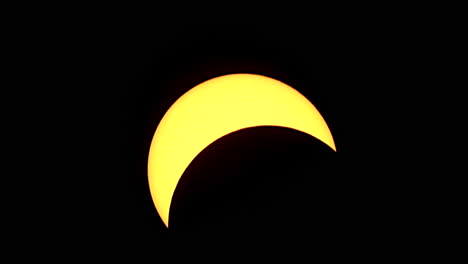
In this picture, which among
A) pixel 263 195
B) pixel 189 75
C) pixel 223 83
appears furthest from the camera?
pixel 263 195

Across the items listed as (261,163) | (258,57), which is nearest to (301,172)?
(261,163)

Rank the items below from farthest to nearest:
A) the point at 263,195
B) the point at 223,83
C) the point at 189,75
Result: the point at 263,195
the point at 223,83
the point at 189,75

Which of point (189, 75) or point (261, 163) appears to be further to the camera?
point (261, 163)

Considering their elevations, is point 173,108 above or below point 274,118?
below

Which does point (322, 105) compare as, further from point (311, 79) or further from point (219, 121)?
point (219, 121)

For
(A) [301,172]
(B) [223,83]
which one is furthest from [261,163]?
(B) [223,83]

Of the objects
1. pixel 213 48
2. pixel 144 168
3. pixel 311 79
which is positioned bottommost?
pixel 144 168
